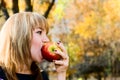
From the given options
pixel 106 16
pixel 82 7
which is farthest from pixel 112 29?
pixel 82 7

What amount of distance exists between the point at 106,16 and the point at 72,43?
2.98 m

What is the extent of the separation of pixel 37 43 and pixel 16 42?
0.13 m

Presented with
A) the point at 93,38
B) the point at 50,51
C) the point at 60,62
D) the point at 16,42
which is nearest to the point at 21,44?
the point at 16,42

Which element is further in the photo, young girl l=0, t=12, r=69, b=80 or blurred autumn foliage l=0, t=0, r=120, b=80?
blurred autumn foliage l=0, t=0, r=120, b=80

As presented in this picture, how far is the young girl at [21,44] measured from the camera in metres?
2.90

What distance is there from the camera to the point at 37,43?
2.91m

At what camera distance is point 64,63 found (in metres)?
3.05

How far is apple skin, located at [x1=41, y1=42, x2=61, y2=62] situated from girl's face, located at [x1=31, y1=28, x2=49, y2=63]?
3 cm

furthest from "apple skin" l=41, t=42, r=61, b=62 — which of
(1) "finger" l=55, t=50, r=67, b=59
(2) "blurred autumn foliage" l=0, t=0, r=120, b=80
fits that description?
(2) "blurred autumn foliage" l=0, t=0, r=120, b=80

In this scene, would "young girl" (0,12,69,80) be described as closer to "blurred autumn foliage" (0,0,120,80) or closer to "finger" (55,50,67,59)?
"finger" (55,50,67,59)

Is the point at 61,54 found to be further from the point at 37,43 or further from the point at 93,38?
the point at 93,38

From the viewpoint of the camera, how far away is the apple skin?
2.88m

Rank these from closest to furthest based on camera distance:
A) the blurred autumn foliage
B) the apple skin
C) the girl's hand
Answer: the apple skin → the girl's hand → the blurred autumn foliage

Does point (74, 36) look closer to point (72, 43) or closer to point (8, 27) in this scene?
point (72, 43)
